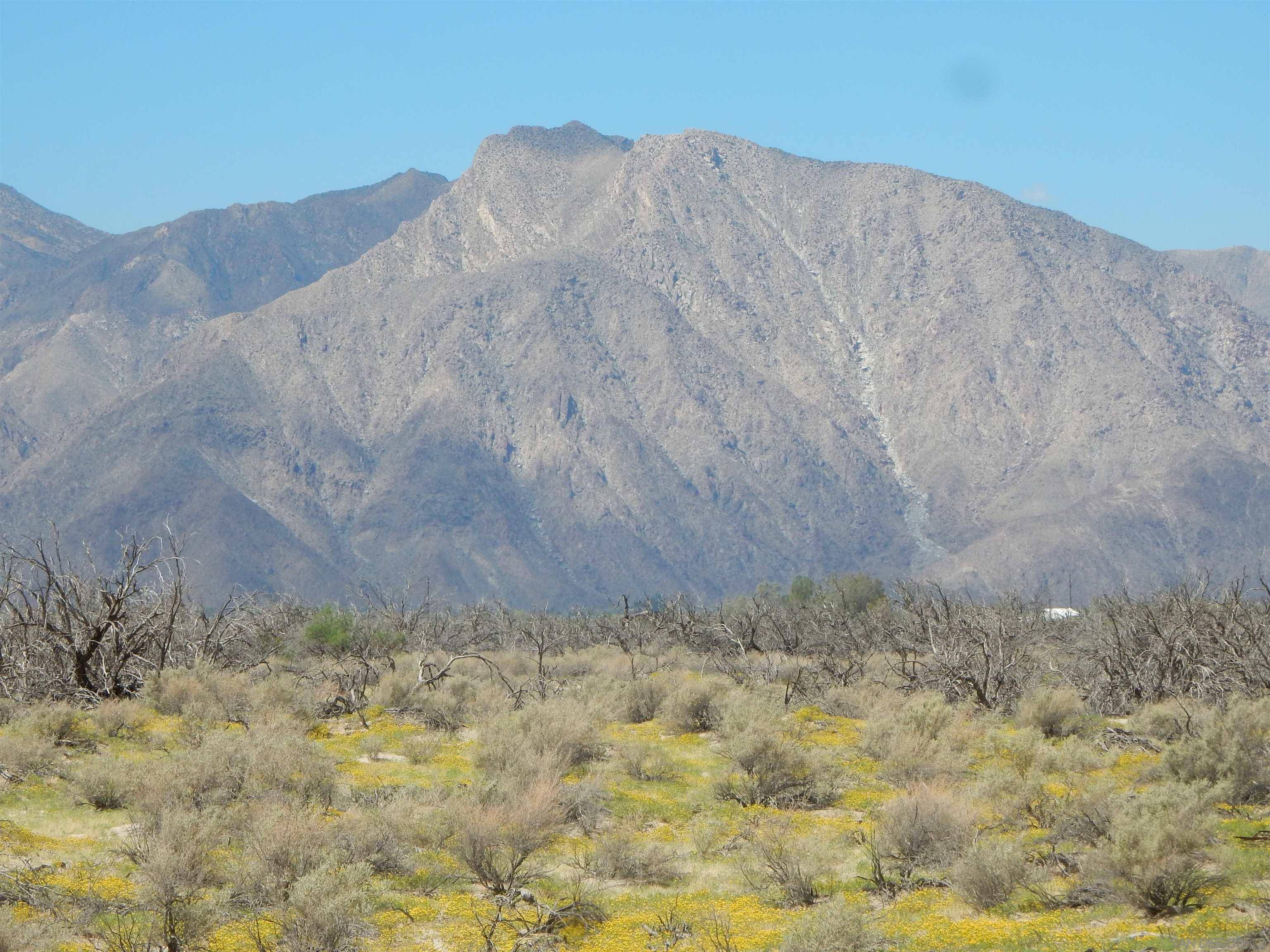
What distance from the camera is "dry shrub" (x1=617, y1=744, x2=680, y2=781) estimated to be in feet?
69.0

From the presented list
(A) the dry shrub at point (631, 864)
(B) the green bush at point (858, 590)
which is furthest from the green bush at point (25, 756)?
(B) the green bush at point (858, 590)

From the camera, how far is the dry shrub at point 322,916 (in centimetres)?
1187

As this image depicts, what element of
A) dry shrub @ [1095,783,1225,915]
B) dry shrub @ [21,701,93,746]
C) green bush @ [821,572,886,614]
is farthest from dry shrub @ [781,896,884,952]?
green bush @ [821,572,886,614]

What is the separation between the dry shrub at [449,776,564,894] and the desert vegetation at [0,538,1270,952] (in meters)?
0.05

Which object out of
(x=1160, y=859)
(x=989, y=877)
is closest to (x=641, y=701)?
(x=989, y=877)

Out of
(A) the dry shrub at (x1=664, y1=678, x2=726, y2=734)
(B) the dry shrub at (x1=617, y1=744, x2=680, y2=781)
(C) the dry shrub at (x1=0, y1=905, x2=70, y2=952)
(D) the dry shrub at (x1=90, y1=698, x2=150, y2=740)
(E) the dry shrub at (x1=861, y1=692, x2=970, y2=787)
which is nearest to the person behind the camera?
(C) the dry shrub at (x1=0, y1=905, x2=70, y2=952)

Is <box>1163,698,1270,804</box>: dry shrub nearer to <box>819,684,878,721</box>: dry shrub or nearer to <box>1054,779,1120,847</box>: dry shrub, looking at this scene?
<box>1054,779,1120,847</box>: dry shrub

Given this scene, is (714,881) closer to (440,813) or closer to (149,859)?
(440,813)

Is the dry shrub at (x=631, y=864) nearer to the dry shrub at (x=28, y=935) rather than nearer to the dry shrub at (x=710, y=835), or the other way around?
the dry shrub at (x=710, y=835)

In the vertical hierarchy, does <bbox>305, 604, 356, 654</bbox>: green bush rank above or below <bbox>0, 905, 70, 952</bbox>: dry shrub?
below

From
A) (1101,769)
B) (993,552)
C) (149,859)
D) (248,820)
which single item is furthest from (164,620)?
(993,552)

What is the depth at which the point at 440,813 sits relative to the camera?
1602 cm

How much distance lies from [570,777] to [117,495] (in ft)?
631

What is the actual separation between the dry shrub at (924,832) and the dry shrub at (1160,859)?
192cm
